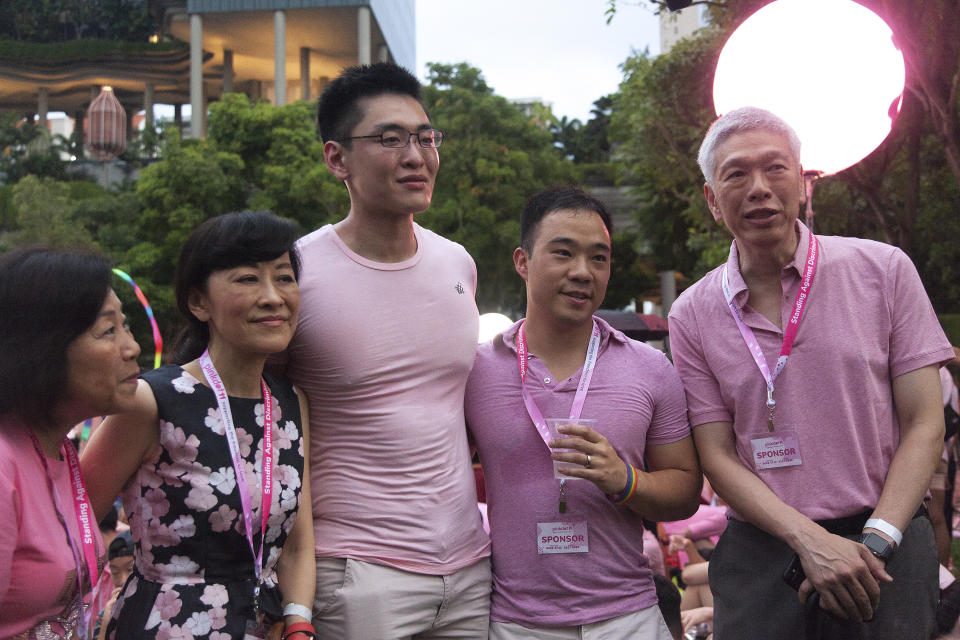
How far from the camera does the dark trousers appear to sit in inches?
113

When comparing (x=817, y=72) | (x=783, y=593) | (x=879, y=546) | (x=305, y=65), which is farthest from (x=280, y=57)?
(x=879, y=546)

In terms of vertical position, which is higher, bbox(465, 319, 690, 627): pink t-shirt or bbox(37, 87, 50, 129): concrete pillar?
bbox(37, 87, 50, 129): concrete pillar

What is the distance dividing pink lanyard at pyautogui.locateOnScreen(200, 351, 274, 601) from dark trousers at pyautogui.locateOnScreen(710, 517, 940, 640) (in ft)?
5.04

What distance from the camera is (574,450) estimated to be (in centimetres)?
293

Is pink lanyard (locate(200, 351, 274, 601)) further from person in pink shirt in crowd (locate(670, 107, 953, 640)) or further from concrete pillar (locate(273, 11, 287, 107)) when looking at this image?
concrete pillar (locate(273, 11, 287, 107))

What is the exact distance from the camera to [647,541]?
19.6 ft

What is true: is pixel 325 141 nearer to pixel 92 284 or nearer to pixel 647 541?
pixel 92 284

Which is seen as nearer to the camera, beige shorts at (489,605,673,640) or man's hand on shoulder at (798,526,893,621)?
man's hand on shoulder at (798,526,893,621)

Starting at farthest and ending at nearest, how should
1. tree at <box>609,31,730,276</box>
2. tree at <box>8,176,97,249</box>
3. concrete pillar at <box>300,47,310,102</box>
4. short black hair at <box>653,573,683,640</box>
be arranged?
concrete pillar at <box>300,47,310,102</box> → tree at <box>8,176,97,249</box> → tree at <box>609,31,730,276</box> → short black hair at <box>653,573,683,640</box>

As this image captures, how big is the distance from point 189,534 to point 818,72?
11.8ft

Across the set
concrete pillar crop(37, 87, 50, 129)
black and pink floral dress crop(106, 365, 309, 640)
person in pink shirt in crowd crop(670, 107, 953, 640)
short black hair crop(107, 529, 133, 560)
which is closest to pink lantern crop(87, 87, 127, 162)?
short black hair crop(107, 529, 133, 560)

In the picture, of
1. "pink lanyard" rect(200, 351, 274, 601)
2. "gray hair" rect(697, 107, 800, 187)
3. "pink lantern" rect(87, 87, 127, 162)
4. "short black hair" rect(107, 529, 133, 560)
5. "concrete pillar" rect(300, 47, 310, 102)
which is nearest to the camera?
"pink lanyard" rect(200, 351, 274, 601)

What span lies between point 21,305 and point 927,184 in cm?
1608

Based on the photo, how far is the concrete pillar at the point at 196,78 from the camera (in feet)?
160
